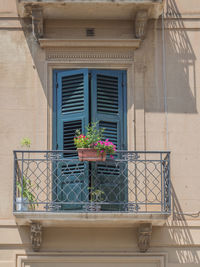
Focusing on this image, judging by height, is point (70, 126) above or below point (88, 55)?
below

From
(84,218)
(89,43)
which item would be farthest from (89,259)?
(89,43)

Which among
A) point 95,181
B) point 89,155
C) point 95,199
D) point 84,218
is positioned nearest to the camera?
point 84,218

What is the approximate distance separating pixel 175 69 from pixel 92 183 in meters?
2.46

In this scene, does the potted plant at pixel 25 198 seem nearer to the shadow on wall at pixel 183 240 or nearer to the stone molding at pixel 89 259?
the stone molding at pixel 89 259

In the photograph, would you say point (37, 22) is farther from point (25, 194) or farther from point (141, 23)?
point (25, 194)

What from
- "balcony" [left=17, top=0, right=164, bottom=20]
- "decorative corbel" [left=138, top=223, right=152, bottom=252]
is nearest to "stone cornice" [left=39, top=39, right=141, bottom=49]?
"balcony" [left=17, top=0, right=164, bottom=20]

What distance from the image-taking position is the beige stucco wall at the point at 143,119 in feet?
46.3

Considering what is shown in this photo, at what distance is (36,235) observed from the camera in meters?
13.9

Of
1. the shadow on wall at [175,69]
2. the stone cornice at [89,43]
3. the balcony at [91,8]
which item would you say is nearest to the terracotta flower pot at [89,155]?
the shadow on wall at [175,69]

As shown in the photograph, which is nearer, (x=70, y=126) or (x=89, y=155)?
(x=89, y=155)

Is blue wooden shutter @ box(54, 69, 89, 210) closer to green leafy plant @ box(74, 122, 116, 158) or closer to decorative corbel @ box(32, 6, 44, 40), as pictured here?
green leafy plant @ box(74, 122, 116, 158)

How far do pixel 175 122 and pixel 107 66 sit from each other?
1.48 metres

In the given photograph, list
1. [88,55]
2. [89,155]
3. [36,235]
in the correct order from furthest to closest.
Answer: [88,55]
[36,235]
[89,155]

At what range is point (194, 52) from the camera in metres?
15.1
